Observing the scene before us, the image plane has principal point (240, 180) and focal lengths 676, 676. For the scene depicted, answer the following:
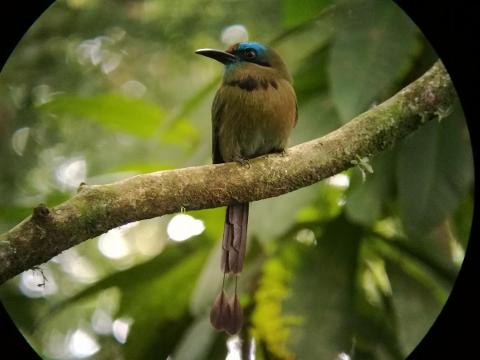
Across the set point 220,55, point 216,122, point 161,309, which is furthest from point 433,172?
point 161,309

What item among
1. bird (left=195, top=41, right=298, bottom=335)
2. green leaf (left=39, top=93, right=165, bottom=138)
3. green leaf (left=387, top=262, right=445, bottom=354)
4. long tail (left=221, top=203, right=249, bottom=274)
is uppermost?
green leaf (left=39, top=93, right=165, bottom=138)

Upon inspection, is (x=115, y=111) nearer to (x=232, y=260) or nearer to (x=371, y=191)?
(x=232, y=260)

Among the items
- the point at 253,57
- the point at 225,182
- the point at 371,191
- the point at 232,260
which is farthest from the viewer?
the point at 253,57

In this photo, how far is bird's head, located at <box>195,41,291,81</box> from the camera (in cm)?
A: 276

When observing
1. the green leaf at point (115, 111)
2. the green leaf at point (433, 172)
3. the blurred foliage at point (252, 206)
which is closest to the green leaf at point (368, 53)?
the blurred foliage at point (252, 206)

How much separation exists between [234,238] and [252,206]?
0.13 m

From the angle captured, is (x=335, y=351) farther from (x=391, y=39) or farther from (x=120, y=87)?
(x=120, y=87)

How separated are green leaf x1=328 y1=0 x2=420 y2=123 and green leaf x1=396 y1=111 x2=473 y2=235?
23 centimetres

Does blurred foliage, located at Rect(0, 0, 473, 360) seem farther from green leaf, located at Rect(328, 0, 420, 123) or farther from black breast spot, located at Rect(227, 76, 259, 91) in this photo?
black breast spot, located at Rect(227, 76, 259, 91)

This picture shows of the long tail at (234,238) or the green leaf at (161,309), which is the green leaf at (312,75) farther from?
the green leaf at (161,309)

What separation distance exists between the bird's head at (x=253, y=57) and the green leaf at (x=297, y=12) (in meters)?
0.24

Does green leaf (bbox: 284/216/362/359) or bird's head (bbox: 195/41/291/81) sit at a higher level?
bird's head (bbox: 195/41/291/81)

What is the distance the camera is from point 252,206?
237cm

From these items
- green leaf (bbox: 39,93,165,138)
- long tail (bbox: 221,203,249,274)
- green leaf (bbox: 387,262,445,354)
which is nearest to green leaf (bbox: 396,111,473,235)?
green leaf (bbox: 387,262,445,354)
